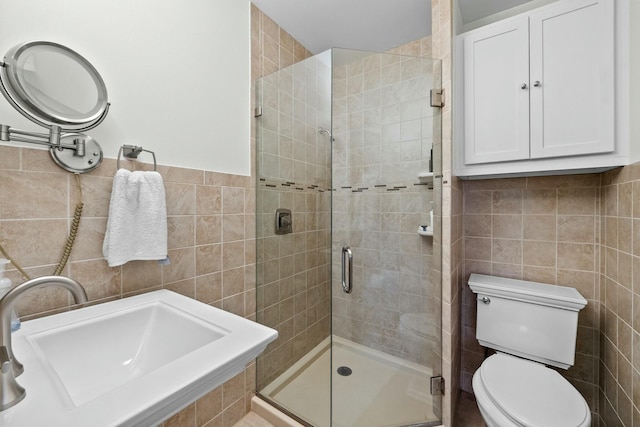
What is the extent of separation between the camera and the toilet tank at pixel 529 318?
1376 millimetres

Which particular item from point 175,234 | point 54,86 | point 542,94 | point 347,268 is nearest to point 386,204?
point 347,268

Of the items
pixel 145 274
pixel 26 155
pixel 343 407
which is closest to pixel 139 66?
pixel 26 155

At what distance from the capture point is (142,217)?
1.01m

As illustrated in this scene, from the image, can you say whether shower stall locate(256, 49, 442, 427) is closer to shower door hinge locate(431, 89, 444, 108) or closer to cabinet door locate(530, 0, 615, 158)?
shower door hinge locate(431, 89, 444, 108)

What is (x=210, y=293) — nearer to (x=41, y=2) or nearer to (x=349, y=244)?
(x=349, y=244)

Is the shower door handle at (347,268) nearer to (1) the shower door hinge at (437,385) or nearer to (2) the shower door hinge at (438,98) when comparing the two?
(1) the shower door hinge at (437,385)

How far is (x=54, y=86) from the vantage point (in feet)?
2.93

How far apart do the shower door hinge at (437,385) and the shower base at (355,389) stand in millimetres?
39

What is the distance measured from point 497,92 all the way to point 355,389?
6.14 feet

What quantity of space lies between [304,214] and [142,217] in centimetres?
88

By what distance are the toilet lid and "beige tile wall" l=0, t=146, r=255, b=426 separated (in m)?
1.30

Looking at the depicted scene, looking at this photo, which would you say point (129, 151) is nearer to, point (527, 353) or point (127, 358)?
point (127, 358)

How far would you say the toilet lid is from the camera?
3.46ft

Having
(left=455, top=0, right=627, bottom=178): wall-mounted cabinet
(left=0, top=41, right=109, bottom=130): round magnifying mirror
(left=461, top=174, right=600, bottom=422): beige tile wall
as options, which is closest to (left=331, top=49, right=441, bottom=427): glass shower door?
Answer: (left=455, top=0, right=627, bottom=178): wall-mounted cabinet
